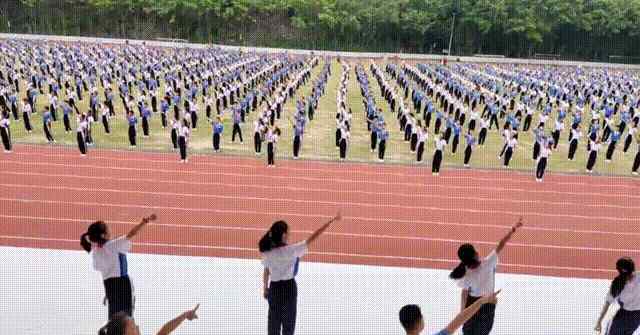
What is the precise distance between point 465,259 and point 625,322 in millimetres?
1427

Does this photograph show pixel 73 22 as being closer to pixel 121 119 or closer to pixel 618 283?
pixel 121 119

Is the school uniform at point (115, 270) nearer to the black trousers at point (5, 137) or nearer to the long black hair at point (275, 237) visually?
the long black hair at point (275, 237)

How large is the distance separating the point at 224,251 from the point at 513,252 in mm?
3913

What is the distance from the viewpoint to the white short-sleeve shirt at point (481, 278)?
3822 mm

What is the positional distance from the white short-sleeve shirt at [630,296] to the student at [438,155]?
8.15 meters

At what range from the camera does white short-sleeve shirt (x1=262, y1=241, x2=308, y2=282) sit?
382 centimetres

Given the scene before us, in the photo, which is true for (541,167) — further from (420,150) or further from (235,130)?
(235,130)

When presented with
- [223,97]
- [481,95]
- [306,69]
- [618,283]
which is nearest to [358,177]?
[618,283]

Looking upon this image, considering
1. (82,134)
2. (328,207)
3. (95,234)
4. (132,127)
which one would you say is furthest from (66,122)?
(95,234)

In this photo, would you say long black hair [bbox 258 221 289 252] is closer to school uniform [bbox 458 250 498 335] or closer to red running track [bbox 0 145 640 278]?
school uniform [bbox 458 250 498 335]

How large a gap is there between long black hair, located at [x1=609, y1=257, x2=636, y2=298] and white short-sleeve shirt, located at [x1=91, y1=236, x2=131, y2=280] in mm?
3315

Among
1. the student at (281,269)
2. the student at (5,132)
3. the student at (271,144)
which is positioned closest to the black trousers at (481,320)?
the student at (281,269)

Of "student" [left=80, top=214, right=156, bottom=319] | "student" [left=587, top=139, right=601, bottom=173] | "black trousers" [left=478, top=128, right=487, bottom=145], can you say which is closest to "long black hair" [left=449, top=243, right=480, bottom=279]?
"student" [left=80, top=214, right=156, bottom=319]

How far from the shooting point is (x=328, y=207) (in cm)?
963
